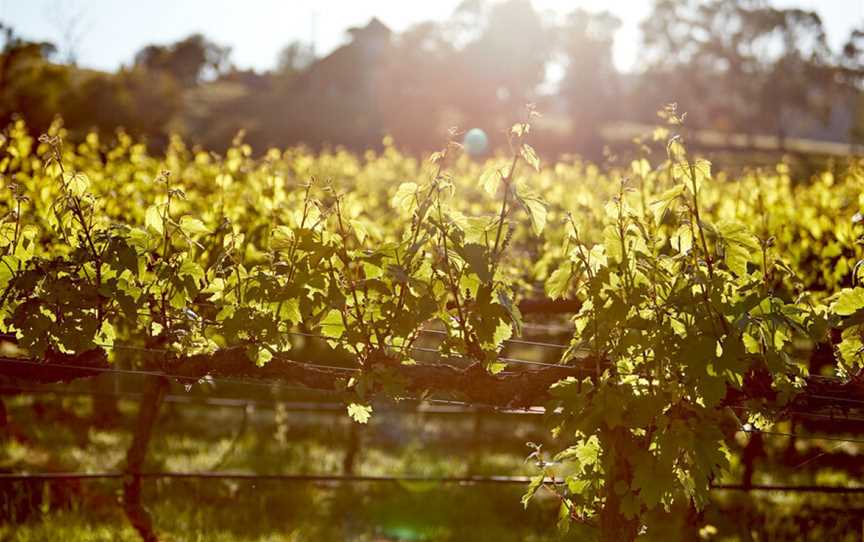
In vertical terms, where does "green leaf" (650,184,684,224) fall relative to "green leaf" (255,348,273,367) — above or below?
above

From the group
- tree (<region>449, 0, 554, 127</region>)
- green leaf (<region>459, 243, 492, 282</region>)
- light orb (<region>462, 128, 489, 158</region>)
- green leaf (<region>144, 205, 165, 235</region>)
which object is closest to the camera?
green leaf (<region>459, 243, 492, 282</region>)

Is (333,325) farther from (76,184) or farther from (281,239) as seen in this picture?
(76,184)

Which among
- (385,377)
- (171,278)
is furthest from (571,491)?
(171,278)

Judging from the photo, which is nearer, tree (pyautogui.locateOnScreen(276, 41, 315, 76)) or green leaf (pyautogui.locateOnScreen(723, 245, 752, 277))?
green leaf (pyautogui.locateOnScreen(723, 245, 752, 277))

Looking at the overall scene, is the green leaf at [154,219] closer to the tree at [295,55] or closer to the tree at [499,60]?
the tree at [499,60]

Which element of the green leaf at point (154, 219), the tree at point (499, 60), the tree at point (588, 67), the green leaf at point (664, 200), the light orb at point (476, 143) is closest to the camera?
the green leaf at point (664, 200)

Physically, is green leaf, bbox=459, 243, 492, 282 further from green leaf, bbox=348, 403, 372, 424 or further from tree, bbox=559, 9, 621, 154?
tree, bbox=559, 9, 621, 154

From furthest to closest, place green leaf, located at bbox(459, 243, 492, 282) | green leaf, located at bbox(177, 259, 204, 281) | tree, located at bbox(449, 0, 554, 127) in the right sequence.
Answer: tree, located at bbox(449, 0, 554, 127) → green leaf, located at bbox(177, 259, 204, 281) → green leaf, located at bbox(459, 243, 492, 282)

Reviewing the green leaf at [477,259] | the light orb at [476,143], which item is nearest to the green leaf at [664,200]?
the green leaf at [477,259]

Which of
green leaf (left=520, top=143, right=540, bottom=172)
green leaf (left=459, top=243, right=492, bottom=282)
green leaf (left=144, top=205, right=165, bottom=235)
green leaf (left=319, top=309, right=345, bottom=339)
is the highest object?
green leaf (left=520, top=143, right=540, bottom=172)

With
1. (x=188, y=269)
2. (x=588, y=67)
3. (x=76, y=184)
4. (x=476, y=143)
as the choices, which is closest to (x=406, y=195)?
(x=188, y=269)

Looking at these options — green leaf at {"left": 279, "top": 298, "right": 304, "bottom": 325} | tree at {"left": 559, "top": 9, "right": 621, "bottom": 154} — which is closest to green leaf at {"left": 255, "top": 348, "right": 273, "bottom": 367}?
green leaf at {"left": 279, "top": 298, "right": 304, "bottom": 325}

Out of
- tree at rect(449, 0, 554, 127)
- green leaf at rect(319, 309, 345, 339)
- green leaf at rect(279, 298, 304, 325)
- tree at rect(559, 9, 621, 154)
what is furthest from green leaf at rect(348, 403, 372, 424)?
tree at rect(559, 9, 621, 154)

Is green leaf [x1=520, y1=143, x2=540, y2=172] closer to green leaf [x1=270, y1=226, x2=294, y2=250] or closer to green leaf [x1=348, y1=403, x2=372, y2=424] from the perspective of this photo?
green leaf [x1=270, y1=226, x2=294, y2=250]
